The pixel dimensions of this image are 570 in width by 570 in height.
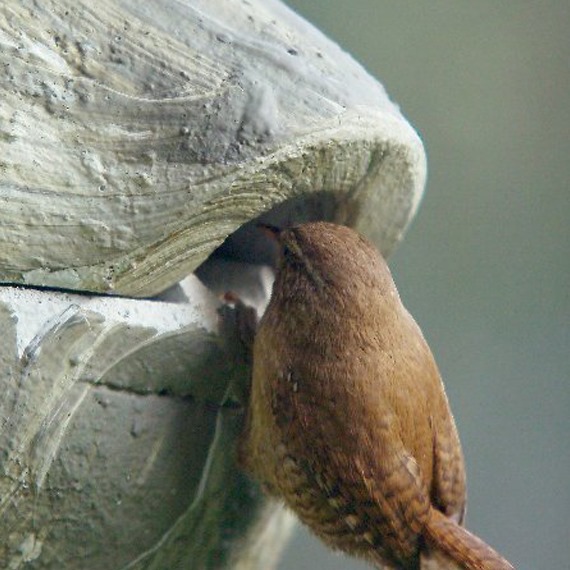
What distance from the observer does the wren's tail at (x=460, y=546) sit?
1538 millimetres

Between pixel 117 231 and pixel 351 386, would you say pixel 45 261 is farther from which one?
pixel 351 386

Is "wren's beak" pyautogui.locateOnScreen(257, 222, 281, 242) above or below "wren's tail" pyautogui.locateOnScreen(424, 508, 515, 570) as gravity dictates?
above

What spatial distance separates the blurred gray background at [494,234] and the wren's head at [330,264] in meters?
2.65

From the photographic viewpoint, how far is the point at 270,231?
5.78ft

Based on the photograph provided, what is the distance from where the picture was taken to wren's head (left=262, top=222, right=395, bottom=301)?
1.62 metres

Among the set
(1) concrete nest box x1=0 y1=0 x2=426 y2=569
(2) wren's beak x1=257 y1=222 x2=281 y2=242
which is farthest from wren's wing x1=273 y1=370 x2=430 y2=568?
(2) wren's beak x1=257 y1=222 x2=281 y2=242

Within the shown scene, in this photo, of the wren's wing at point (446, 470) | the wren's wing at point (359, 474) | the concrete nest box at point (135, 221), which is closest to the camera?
the concrete nest box at point (135, 221)

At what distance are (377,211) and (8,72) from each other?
2.29ft

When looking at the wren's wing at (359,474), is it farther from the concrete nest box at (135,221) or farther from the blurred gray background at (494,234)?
the blurred gray background at (494,234)

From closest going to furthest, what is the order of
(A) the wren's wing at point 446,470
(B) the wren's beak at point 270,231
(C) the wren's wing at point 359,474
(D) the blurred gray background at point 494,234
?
1. (C) the wren's wing at point 359,474
2. (A) the wren's wing at point 446,470
3. (B) the wren's beak at point 270,231
4. (D) the blurred gray background at point 494,234

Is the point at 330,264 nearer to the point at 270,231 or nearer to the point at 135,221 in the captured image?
the point at 270,231

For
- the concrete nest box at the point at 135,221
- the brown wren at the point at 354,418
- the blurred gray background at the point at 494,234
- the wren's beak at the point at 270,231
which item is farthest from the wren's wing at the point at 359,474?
the blurred gray background at the point at 494,234

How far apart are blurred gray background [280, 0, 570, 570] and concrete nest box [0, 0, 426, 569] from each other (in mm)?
2642

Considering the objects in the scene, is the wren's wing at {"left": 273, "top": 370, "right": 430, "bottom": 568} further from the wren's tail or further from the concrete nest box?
the concrete nest box
